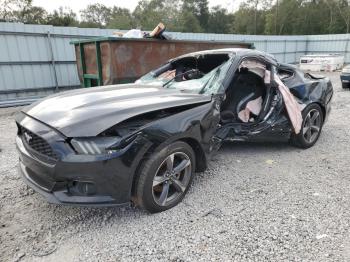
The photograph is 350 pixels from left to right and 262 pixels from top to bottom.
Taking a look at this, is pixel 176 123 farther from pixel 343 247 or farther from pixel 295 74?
pixel 295 74

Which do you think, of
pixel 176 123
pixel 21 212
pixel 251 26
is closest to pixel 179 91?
pixel 176 123

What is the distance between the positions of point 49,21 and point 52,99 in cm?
2880

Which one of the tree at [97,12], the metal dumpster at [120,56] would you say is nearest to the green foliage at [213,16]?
the tree at [97,12]

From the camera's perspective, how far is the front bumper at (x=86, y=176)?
2.22 meters

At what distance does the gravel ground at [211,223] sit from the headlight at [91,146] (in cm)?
78

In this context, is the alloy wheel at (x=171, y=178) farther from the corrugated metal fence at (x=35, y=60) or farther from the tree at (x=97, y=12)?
the tree at (x=97, y=12)

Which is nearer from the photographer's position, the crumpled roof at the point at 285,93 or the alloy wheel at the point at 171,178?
the alloy wheel at the point at 171,178

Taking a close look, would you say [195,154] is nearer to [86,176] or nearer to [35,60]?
[86,176]

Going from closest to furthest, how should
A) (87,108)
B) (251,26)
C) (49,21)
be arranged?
(87,108), (49,21), (251,26)

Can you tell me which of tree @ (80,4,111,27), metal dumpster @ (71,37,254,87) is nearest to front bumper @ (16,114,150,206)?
metal dumpster @ (71,37,254,87)

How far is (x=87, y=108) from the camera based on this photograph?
2.55m

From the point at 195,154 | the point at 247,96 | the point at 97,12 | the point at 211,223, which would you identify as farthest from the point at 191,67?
the point at 97,12

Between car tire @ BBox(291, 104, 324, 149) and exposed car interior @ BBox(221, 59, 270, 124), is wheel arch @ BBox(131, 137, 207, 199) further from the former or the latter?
car tire @ BBox(291, 104, 324, 149)

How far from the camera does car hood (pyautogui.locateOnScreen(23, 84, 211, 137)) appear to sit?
90.4 inches
